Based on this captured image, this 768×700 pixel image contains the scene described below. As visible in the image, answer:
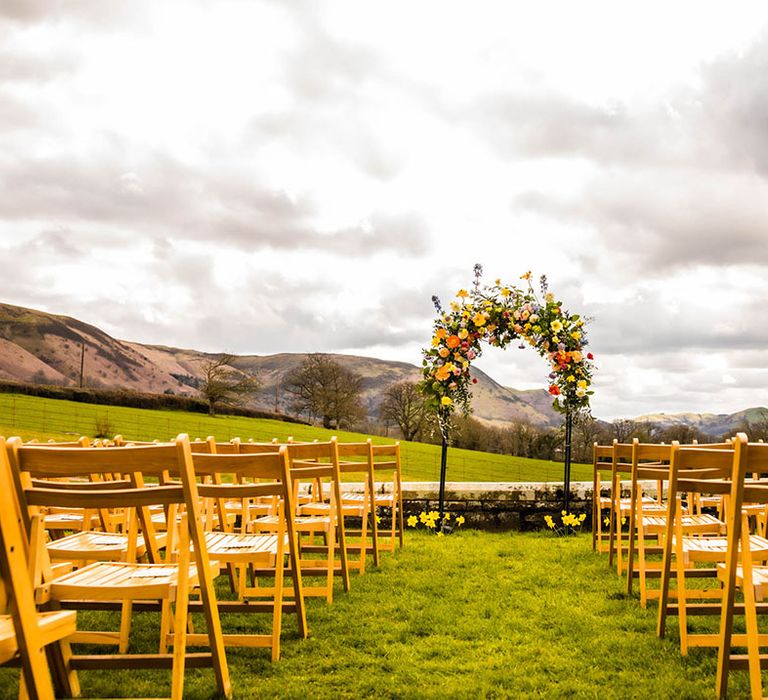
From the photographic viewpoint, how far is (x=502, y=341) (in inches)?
381

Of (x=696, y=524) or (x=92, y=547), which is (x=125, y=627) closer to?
(x=92, y=547)

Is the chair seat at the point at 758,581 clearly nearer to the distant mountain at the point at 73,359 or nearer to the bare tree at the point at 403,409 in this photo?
the bare tree at the point at 403,409

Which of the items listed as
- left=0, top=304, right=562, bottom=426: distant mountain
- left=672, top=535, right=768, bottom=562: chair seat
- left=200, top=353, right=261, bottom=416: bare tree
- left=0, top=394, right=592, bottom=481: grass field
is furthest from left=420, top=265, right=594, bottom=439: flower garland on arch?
left=0, top=304, right=562, bottom=426: distant mountain

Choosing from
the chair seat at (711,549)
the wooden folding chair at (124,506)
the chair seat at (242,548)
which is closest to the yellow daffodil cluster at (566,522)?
the chair seat at (711,549)

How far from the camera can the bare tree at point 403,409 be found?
181ft

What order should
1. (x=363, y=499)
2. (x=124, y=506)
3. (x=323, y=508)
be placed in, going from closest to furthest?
(x=124, y=506) < (x=323, y=508) < (x=363, y=499)

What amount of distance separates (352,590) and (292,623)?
3.60ft

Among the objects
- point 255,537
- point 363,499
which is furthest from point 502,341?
point 255,537

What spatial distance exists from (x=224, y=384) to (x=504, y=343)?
4534 cm

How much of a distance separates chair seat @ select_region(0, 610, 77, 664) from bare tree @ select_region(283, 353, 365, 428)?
52485 mm

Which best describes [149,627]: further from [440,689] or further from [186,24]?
[186,24]

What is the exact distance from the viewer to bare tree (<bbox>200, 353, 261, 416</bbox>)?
52.3 m

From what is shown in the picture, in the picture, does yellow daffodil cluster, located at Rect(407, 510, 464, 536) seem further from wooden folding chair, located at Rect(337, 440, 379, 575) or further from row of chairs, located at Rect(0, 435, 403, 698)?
row of chairs, located at Rect(0, 435, 403, 698)

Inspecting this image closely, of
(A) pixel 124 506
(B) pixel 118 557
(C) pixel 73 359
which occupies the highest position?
(C) pixel 73 359
